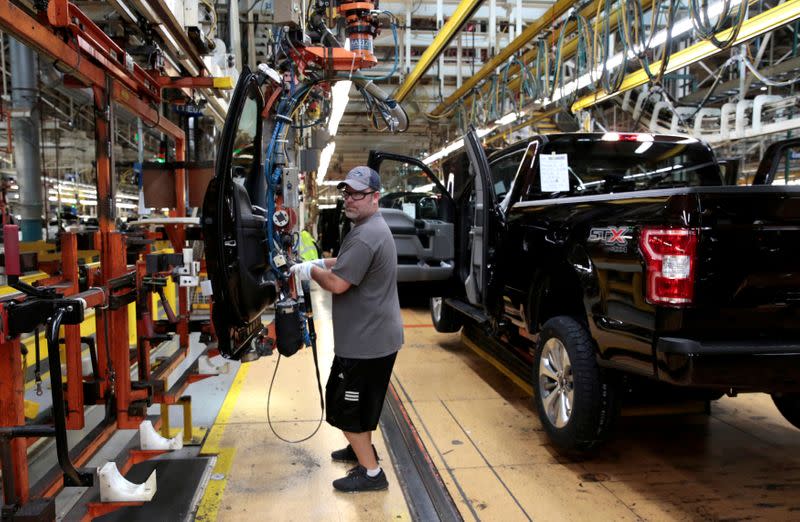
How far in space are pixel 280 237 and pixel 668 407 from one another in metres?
2.51

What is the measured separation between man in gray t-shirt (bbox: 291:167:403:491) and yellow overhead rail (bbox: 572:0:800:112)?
3268 mm

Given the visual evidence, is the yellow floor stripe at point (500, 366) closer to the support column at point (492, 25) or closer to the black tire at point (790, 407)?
the black tire at point (790, 407)

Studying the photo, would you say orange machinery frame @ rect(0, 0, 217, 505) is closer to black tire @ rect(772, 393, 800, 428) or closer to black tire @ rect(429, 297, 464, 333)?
black tire @ rect(429, 297, 464, 333)

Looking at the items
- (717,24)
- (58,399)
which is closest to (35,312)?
(58,399)

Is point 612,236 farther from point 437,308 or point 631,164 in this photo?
point 437,308

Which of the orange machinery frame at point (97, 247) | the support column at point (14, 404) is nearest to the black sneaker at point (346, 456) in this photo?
the orange machinery frame at point (97, 247)

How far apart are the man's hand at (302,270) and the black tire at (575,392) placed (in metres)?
1.54

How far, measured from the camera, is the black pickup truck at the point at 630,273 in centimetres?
242

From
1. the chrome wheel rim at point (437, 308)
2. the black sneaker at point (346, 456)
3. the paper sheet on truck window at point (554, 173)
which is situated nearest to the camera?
the black sneaker at point (346, 456)

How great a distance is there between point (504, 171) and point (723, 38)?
7.22ft

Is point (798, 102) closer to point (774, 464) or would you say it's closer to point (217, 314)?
point (774, 464)

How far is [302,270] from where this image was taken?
2.90 metres

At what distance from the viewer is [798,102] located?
6789mm

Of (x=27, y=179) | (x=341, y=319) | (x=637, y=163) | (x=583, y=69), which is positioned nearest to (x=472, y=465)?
(x=341, y=319)
